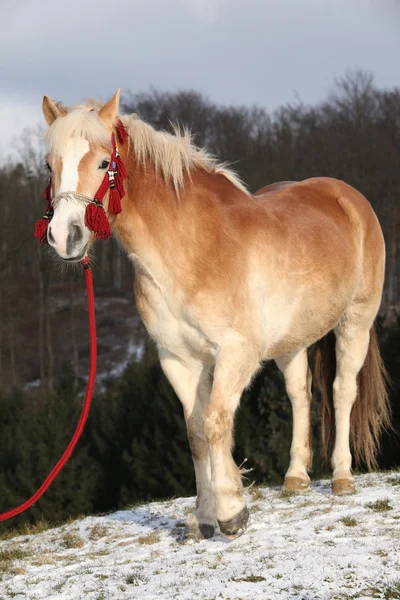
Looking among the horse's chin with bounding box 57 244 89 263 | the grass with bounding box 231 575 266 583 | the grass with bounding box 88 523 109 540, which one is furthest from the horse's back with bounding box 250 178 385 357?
the grass with bounding box 88 523 109 540

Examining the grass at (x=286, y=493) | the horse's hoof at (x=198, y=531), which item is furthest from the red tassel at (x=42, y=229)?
the grass at (x=286, y=493)

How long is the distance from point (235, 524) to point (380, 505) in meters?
1.31

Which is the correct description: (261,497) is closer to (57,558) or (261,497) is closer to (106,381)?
(57,558)

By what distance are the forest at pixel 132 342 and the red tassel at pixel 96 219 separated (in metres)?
1.06

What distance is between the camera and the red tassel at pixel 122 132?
15.8 ft

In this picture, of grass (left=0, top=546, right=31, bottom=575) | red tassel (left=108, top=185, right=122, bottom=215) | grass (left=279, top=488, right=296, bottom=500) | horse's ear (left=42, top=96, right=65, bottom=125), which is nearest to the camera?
red tassel (left=108, top=185, right=122, bottom=215)

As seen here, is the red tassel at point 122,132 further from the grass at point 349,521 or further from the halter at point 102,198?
the grass at point 349,521

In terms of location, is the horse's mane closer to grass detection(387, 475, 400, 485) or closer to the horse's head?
the horse's head

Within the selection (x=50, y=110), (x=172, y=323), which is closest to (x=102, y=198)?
(x=50, y=110)

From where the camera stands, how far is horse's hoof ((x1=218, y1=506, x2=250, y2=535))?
4707mm

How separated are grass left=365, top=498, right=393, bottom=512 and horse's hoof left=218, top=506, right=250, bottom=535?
117cm

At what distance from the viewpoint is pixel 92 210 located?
4395mm

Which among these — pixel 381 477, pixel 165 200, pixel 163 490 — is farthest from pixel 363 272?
pixel 163 490

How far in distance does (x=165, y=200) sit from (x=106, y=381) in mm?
16684
